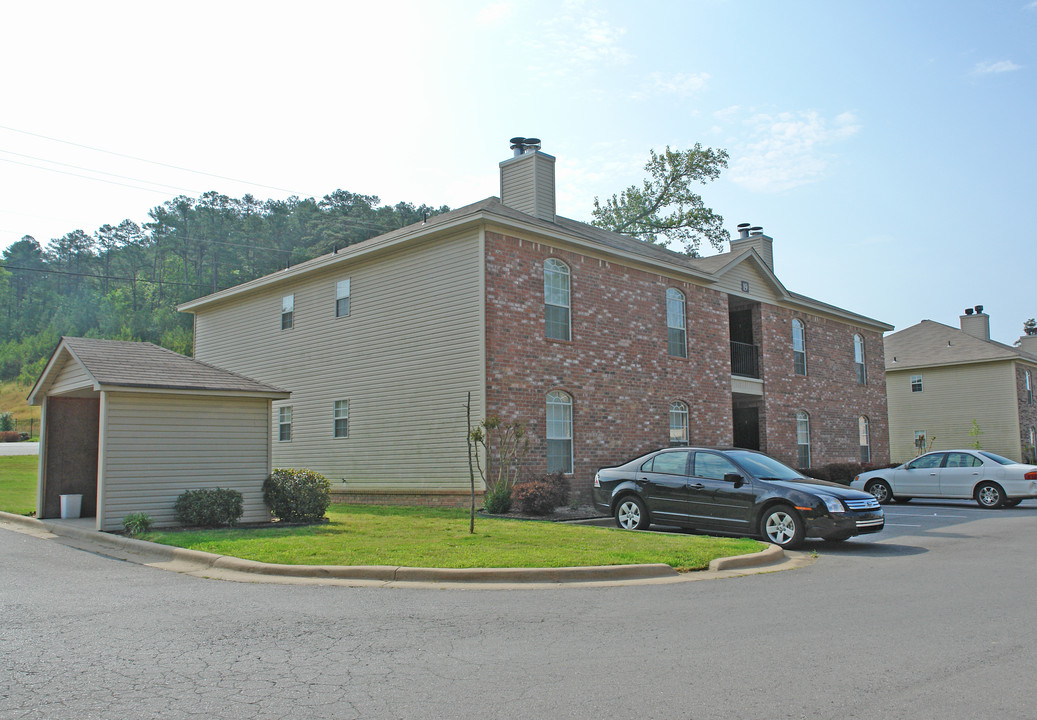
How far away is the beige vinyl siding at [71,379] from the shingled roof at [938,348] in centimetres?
3938

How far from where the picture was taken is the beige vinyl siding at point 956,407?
131 ft

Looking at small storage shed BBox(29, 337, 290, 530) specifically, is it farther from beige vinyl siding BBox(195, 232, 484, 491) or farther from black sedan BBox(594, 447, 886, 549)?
black sedan BBox(594, 447, 886, 549)

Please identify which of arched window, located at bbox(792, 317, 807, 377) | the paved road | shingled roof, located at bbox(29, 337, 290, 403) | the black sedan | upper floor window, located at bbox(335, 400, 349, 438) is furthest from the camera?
arched window, located at bbox(792, 317, 807, 377)

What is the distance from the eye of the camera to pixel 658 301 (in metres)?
22.9

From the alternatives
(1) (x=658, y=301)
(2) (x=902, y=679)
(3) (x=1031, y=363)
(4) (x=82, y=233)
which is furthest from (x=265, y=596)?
(4) (x=82, y=233)

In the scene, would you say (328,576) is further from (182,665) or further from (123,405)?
(123,405)

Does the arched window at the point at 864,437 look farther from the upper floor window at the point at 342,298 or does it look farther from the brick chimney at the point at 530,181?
the upper floor window at the point at 342,298

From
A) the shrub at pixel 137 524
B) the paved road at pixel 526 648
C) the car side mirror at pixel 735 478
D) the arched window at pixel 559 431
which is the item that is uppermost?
the arched window at pixel 559 431

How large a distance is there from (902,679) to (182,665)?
472 cm

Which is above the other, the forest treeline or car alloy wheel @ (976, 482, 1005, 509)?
the forest treeline

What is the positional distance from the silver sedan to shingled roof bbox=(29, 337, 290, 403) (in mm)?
14828

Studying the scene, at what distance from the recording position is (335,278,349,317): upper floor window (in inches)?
857

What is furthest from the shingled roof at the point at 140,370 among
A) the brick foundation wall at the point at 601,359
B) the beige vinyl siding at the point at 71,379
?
the brick foundation wall at the point at 601,359

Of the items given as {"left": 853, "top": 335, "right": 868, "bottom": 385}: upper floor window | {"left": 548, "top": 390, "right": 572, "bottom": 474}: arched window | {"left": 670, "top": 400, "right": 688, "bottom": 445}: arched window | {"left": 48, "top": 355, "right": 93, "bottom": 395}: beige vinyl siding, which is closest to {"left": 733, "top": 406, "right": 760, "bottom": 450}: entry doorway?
{"left": 670, "top": 400, "right": 688, "bottom": 445}: arched window
